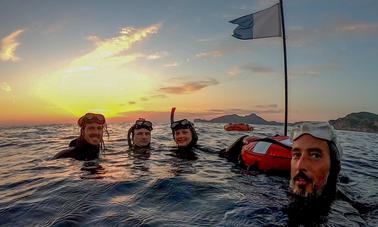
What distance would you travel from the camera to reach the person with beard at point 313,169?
17.3 ft

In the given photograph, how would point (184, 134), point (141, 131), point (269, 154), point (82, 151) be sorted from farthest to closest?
point (141, 131) < point (184, 134) < point (82, 151) < point (269, 154)

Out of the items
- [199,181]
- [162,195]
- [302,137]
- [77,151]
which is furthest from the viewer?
[77,151]

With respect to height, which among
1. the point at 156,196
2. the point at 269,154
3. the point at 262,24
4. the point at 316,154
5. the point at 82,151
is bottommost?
the point at 156,196

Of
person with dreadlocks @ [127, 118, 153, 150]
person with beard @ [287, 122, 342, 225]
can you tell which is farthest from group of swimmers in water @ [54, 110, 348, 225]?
person with dreadlocks @ [127, 118, 153, 150]

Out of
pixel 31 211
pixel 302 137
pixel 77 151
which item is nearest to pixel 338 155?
pixel 302 137

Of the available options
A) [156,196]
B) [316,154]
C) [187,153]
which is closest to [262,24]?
[187,153]

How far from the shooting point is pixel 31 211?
534 cm

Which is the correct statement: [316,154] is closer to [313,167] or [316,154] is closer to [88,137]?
[313,167]

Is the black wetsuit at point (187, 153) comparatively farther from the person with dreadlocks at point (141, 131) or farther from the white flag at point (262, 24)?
the white flag at point (262, 24)

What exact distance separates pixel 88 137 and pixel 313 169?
7.04m

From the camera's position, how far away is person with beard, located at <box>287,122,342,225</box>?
5285 millimetres

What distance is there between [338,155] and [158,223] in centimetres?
320

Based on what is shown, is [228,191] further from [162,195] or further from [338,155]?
[338,155]

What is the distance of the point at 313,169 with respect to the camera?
17.3 ft
